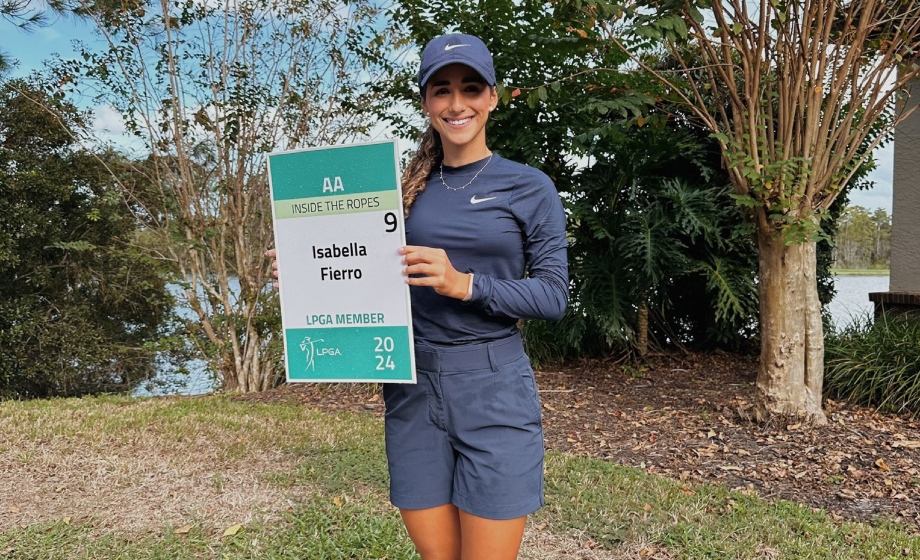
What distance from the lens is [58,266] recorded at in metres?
10.8

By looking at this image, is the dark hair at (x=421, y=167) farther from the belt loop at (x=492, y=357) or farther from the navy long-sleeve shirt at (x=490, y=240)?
the belt loop at (x=492, y=357)

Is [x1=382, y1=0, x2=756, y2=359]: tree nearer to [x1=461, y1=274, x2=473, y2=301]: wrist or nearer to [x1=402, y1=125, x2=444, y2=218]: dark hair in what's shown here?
[x1=402, y1=125, x2=444, y2=218]: dark hair

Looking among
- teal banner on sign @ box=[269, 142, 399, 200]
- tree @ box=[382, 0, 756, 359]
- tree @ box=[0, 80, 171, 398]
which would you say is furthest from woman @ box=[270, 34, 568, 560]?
tree @ box=[0, 80, 171, 398]

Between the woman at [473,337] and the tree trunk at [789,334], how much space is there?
3.80 metres

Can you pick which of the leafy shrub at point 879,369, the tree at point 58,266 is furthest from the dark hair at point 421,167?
the tree at point 58,266

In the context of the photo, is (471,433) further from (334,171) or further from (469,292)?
(334,171)

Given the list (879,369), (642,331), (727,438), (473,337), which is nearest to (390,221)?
(473,337)

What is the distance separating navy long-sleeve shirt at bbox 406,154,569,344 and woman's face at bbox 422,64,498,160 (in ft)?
0.36

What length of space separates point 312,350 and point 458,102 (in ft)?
2.54

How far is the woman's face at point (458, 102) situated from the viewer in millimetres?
1681

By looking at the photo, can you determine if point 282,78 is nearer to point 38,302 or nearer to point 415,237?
point 38,302

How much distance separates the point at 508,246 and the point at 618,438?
12.4 ft

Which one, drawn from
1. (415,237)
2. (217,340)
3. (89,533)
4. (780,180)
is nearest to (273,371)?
(217,340)

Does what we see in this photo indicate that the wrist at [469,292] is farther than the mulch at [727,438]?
No
